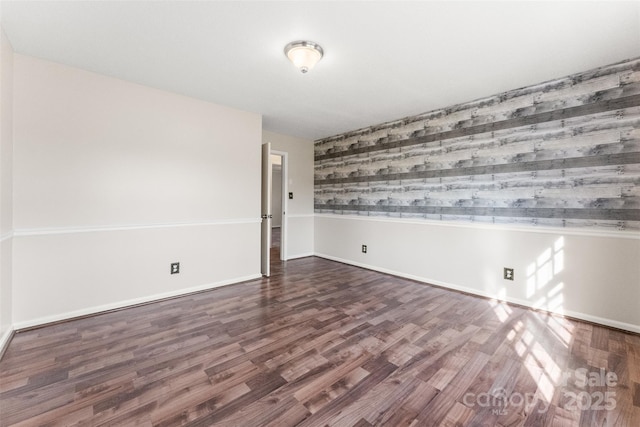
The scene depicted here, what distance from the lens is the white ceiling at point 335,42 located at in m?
1.81

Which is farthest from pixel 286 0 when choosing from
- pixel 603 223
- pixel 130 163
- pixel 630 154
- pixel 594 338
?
pixel 594 338

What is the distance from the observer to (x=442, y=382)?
1743 millimetres

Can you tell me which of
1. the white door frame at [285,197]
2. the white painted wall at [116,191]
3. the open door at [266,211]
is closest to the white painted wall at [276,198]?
the white door frame at [285,197]

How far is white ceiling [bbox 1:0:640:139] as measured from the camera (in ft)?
5.92

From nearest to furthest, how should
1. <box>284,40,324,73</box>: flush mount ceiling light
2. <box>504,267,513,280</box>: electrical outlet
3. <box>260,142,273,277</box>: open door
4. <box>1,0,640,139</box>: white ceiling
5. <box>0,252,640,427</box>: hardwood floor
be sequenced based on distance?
1. <box>0,252,640,427</box>: hardwood floor
2. <box>1,0,640,139</box>: white ceiling
3. <box>284,40,324,73</box>: flush mount ceiling light
4. <box>504,267,513,280</box>: electrical outlet
5. <box>260,142,273,277</box>: open door

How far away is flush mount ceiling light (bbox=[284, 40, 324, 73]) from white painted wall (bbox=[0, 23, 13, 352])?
215 centimetres

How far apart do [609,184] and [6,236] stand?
5244 mm

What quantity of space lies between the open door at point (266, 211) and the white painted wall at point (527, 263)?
1715mm

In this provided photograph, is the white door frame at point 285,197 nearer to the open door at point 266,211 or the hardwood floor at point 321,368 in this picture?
the open door at point 266,211

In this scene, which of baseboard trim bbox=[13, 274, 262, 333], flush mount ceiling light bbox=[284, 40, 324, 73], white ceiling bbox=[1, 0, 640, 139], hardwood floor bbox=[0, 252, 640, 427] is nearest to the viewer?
hardwood floor bbox=[0, 252, 640, 427]

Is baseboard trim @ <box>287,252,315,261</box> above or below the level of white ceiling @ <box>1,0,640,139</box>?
→ below

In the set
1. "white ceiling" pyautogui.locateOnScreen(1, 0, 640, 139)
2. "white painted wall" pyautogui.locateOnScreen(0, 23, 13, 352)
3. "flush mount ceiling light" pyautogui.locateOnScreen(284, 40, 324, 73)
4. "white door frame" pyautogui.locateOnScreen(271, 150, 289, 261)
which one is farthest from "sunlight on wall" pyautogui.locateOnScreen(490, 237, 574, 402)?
"white painted wall" pyautogui.locateOnScreen(0, 23, 13, 352)

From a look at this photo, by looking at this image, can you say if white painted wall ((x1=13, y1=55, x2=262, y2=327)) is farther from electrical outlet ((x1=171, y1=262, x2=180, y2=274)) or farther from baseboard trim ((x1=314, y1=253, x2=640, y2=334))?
baseboard trim ((x1=314, y1=253, x2=640, y2=334))

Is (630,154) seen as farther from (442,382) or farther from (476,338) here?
(442,382)
